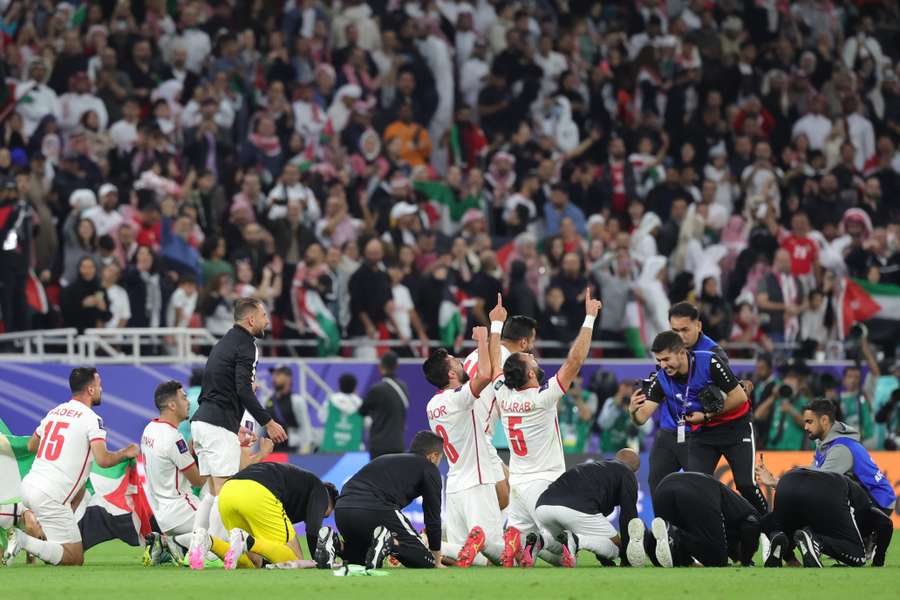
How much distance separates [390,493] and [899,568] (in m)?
4.02

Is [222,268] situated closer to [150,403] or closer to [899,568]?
[150,403]

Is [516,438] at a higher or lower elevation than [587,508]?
higher

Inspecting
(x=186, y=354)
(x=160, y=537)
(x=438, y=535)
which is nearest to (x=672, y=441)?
(x=438, y=535)

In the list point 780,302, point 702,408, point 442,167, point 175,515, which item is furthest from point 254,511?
A: point 442,167

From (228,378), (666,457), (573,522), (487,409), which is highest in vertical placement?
(228,378)

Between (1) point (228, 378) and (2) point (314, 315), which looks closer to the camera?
(1) point (228, 378)

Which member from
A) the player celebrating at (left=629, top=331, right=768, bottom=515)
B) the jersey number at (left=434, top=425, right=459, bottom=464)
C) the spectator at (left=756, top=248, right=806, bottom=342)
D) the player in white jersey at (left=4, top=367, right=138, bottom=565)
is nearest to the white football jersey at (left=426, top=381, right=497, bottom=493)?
the jersey number at (left=434, top=425, right=459, bottom=464)

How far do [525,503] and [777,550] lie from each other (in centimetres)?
211

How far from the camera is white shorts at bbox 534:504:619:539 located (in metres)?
13.5

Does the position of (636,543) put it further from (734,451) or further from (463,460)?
(463,460)

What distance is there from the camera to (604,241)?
2558 centimetres

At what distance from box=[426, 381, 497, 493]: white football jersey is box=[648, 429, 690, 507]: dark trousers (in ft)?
4.60

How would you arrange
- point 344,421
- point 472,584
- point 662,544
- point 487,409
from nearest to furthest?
point 472,584
point 662,544
point 487,409
point 344,421

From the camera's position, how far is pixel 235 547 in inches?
518
